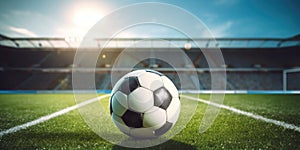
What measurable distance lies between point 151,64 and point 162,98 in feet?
78.1

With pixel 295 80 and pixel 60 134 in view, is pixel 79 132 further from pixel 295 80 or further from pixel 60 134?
pixel 295 80

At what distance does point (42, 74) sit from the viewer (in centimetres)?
2627

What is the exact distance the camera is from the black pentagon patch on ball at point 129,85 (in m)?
1.83

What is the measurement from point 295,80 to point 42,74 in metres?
34.3

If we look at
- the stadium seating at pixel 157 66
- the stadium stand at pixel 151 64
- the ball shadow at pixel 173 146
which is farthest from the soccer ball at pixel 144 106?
the stadium seating at pixel 157 66

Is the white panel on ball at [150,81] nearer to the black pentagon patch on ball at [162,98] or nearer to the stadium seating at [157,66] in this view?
the black pentagon patch on ball at [162,98]

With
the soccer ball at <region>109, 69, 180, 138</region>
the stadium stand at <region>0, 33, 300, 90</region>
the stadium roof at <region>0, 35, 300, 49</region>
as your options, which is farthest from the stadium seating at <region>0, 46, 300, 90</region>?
the soccer ball at <region>109, 69, 180, 138</region>

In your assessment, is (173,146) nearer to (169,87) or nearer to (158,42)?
(169,87)

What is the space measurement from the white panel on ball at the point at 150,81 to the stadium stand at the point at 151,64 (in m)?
21.5

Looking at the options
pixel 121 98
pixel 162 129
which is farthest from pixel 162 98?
pixel 121 98

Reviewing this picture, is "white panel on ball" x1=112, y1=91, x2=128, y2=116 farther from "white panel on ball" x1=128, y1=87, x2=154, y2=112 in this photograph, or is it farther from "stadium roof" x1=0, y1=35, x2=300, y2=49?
"stadium roof" x1=0, y1=35, x2=300, y2=49

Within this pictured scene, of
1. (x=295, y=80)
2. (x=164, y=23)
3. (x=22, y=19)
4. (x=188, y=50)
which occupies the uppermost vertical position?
(x=22, y=19)

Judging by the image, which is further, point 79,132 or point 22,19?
point 22,19

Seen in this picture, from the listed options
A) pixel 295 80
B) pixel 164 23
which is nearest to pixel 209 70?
pixel 295 80
